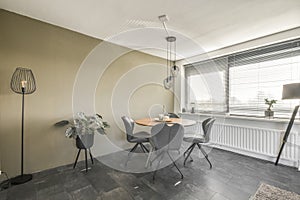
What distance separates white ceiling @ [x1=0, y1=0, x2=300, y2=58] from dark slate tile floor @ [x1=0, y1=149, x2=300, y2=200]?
93.1 inches

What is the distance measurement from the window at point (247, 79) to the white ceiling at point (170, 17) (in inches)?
17.9

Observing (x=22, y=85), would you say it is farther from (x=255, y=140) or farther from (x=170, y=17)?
(x=255, y=140)

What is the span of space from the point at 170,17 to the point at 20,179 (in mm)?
3140

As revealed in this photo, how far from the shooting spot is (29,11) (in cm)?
214

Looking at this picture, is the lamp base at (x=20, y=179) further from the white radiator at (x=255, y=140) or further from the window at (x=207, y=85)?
the window at (x=207, y=85)

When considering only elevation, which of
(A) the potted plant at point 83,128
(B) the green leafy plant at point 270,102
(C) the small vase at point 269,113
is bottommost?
(A) the potted plant at point 83,128

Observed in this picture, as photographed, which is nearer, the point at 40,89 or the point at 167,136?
the point at 167,136

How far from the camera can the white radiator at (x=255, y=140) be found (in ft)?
8.43

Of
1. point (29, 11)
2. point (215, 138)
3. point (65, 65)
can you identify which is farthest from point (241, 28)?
point (29, 11)

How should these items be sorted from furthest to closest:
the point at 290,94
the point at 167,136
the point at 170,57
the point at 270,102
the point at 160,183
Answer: the point at 170,57, the point at 270,102, the point at 290,94, the point at 167,136, the point at 160,183

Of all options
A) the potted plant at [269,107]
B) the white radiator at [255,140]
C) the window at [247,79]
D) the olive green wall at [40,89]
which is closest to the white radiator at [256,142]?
the white radiator at [255,140]

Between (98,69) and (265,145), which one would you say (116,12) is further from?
(265,145)

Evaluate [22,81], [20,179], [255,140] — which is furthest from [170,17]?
[20,179]

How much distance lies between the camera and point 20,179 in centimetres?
209
